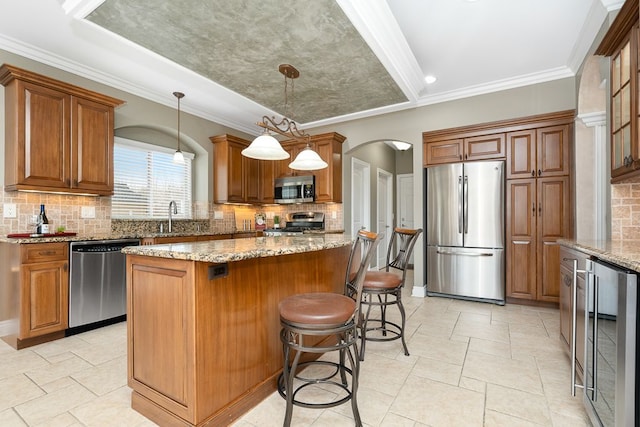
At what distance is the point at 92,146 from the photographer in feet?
10.7

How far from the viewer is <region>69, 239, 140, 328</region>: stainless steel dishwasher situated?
288 centimetres

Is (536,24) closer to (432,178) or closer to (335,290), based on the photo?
(432,178)

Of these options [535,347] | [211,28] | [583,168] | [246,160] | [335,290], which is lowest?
[535,347]

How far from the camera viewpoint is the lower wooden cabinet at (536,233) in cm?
363

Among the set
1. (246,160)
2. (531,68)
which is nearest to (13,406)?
(246,160)

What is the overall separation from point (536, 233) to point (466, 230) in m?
0.77

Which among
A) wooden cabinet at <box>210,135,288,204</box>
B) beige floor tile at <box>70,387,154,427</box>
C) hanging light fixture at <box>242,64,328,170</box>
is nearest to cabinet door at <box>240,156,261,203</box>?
wooden cabinet at <box>210,135,288,204</box>

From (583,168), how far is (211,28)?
3953mm

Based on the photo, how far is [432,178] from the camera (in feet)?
14.0

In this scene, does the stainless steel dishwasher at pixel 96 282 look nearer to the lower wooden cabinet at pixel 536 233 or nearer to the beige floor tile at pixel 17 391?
the beige floor tile at pixel 17 391

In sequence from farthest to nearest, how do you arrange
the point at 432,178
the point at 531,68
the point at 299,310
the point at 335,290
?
1. the point at 432,178
2. the point at 531,68
3. the point at 335,290
4. the point at 299,310

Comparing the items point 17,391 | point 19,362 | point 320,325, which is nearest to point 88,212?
point 19,362

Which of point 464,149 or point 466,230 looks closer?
point 466,230

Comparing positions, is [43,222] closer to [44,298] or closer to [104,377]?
[44,298]
